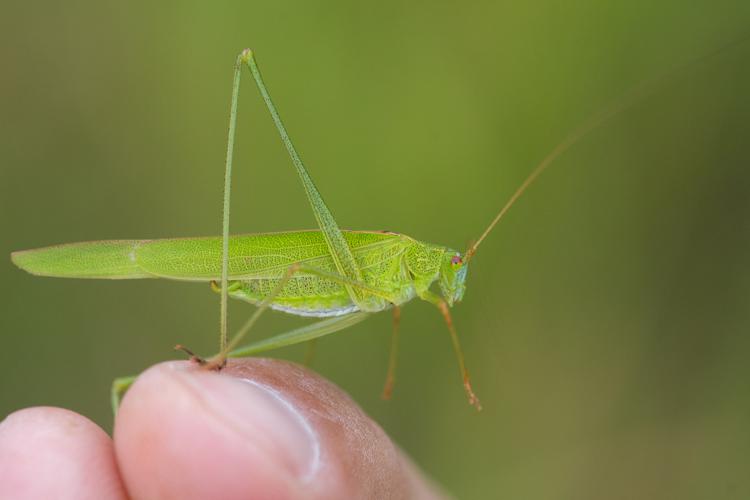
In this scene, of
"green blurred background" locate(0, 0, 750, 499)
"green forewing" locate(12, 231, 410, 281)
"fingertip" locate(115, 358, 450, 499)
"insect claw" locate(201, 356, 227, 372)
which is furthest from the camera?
"green blurred background" locate(0, 0, 750, 499)

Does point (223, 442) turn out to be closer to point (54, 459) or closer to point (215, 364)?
point (215, 364)

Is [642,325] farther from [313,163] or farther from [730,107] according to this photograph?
[313,163]

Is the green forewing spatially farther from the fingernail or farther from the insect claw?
the fingernail

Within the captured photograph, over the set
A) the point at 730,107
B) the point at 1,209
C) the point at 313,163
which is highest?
the point at 730,107

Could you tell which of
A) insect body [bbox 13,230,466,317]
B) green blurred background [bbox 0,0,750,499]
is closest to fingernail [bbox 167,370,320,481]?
insect body [bbox 13,230,466,317]

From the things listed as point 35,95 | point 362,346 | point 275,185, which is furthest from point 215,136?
point 362,346

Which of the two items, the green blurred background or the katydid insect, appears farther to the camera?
the green blurred background

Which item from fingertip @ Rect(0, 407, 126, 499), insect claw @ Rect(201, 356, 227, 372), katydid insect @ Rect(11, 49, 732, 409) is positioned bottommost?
fingertip @ Rect(0, 407, 126, 499)
